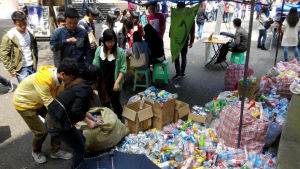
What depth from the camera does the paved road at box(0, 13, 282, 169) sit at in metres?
3.74

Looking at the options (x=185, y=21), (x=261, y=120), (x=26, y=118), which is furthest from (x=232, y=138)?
(x=26, y=118)

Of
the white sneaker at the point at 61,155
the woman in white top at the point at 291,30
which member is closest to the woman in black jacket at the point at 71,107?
the white sneaker at the point at 61,155

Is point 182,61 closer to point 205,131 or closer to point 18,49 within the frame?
point 205,131

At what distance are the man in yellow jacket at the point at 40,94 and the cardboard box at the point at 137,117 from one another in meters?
1.09

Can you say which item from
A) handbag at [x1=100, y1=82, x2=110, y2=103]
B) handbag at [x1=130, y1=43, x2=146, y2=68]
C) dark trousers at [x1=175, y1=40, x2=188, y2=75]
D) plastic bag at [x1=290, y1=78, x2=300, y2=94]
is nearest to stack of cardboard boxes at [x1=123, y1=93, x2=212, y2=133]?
handbag at [x1=100, y1=82, x2=110, y2=103]

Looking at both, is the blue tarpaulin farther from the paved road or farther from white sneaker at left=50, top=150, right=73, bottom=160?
white sneaker at left=50, top=150, right=73, bottom=160

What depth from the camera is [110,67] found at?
13.5 ft

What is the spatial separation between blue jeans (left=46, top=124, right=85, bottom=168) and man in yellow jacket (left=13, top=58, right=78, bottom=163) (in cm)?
36

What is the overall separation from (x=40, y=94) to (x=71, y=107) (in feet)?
1.74

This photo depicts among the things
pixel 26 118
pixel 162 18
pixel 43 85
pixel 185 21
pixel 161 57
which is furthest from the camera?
pixel 162 18

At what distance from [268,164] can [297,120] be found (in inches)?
31.8

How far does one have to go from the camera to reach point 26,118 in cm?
320

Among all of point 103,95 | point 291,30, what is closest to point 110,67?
point 103,95

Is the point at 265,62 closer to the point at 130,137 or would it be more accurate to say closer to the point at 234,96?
the point at 234,96
